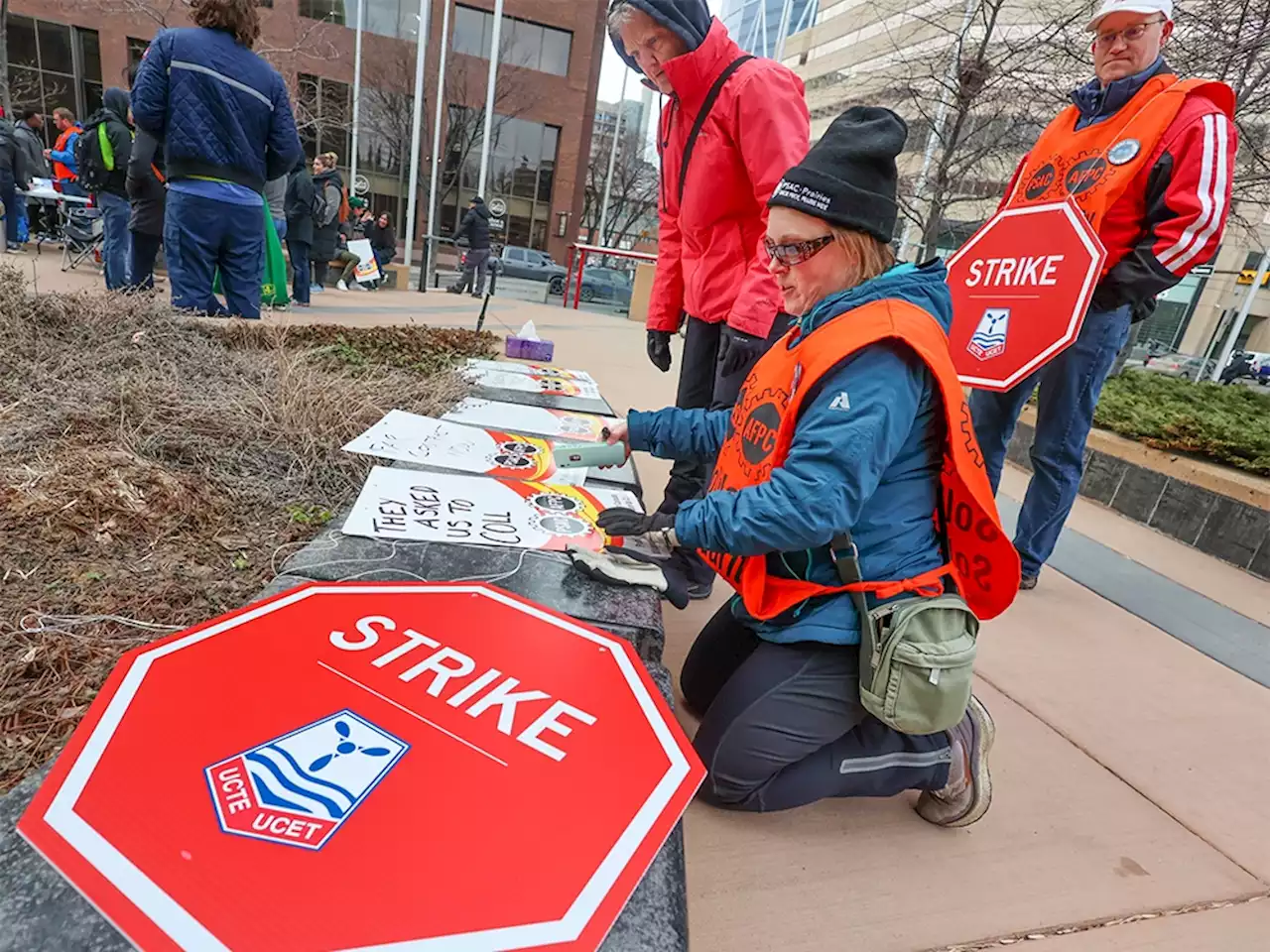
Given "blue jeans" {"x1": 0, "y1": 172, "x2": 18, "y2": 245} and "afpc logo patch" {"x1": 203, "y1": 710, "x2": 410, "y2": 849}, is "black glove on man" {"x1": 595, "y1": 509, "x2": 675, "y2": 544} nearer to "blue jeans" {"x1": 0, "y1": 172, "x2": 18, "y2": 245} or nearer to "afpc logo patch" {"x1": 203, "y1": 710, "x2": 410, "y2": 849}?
"afpc logo patch" {"x1": 203, "y1": 710, "x2": 410, "y2": 849}

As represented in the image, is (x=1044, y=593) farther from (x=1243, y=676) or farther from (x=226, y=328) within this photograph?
(x=226, y=328)

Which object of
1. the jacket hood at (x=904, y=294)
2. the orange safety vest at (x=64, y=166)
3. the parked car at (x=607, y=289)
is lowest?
the parked car at (x=607, y=289)

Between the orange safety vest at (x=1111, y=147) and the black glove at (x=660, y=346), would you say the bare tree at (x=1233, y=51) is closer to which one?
the orange safety vest at (x=1111, y=147)

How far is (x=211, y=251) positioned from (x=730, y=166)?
2998 millimetres

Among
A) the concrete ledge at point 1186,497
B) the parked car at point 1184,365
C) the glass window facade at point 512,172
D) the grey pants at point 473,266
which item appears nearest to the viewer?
the concrete ledge at point 1186,497

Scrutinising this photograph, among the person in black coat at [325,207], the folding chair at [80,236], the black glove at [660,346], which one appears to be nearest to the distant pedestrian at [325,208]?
the person in black coat at [325,207]

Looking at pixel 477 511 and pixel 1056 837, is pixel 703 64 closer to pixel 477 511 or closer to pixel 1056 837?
pixel 477 511

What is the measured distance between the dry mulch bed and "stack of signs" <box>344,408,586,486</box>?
0.13 meters

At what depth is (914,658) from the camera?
1.23m

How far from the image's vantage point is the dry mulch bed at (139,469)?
140 centimetres

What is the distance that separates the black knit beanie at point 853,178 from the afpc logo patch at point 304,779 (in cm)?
115

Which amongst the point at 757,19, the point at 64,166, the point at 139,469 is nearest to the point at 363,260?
the point at 64,166

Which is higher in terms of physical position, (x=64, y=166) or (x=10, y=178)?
(x=64, y=166)

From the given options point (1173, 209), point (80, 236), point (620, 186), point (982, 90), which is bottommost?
point (80, 236)
